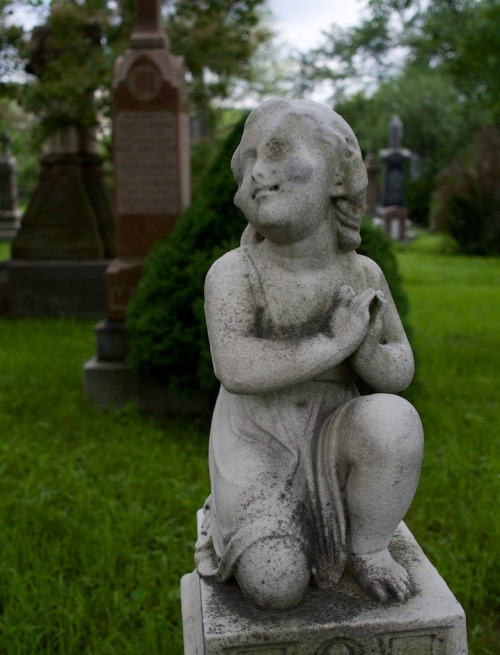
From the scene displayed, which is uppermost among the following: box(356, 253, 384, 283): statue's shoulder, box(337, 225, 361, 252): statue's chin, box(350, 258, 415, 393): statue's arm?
box(337, 225, 361, 252): statue's chin

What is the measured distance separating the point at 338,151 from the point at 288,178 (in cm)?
16

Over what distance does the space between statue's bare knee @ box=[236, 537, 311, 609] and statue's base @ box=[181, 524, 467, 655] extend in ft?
0.19

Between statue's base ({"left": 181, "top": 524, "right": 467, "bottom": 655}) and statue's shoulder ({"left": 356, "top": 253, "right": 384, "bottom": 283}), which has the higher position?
statue's shoulder ({"left": 356, "top": 253, "right": 384, "bottom": 283})

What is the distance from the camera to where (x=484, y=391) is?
6184 mm

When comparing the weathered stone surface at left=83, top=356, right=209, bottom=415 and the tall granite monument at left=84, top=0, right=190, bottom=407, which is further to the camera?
the tall granite monument at left=84, top=0, right=190, bottom=407

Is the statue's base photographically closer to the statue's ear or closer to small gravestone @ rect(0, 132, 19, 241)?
the statue's ear

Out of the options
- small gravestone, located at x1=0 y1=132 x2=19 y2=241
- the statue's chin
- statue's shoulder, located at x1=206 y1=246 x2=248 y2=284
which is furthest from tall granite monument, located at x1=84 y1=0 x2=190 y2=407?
small gravestone, located at x1=0 y1=132 x2=19 y2=241

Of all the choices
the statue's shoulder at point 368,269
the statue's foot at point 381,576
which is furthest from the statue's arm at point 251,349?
the statue's foot at point 381,576

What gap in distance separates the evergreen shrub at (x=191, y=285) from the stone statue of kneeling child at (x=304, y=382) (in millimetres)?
2671

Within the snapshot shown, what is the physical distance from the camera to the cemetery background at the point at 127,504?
3020mm

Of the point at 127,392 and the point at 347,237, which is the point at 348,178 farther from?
the point at 127,392

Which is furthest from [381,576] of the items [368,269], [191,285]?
[191,285]

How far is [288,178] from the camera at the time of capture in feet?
6.40

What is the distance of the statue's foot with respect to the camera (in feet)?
6.50
